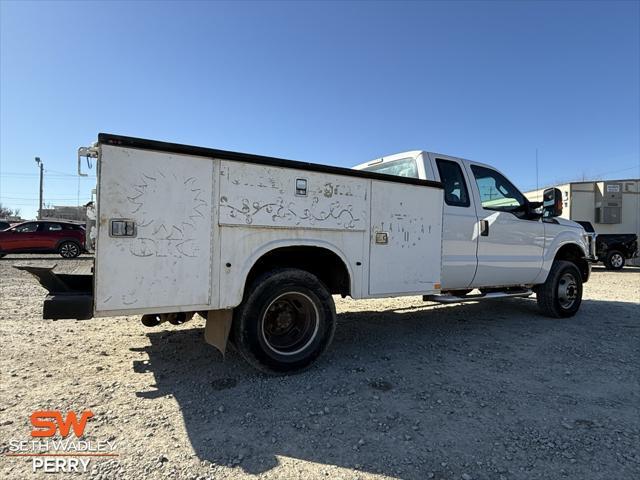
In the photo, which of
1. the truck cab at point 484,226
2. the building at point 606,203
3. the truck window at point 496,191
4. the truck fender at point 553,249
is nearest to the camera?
the truck cab at point 484,226

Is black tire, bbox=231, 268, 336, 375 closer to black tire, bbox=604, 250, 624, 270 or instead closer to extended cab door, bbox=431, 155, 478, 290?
extended cab door, bbox=431, 155, 478, 290

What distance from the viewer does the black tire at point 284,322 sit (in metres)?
3.46

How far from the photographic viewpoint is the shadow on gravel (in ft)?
8.12

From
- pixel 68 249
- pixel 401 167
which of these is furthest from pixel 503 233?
pixel 68 249

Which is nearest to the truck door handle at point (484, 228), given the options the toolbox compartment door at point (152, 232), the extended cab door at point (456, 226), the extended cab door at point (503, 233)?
the extended cab door at point (503, 233)

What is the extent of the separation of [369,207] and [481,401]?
83.3 inches

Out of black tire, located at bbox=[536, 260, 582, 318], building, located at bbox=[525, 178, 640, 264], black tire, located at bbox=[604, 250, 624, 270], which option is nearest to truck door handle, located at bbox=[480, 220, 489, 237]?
black tire, located at bbox=[536, 260, 582, 318]

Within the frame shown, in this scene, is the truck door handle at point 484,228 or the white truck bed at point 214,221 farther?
the truck door handle at point 484,228

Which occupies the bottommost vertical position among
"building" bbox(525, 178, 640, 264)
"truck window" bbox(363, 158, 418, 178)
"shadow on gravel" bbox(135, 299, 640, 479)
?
"shadow on gravel" bbox(135, 299, 640, 479)

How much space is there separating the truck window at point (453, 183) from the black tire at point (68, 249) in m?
16.7

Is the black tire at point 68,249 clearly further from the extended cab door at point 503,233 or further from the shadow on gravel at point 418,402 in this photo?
the extended cab door at point 503,233

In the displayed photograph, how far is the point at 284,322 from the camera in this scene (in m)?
3.88

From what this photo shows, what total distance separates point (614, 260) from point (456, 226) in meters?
16.1

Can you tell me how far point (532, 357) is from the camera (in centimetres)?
443
